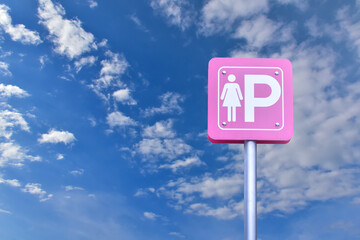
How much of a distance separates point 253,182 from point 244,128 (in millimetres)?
713

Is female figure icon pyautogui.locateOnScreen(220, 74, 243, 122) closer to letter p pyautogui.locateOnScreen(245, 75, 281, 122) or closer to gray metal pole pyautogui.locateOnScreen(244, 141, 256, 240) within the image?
letter p pyautogui.locateOnScreen(245, 75, 281, 122)

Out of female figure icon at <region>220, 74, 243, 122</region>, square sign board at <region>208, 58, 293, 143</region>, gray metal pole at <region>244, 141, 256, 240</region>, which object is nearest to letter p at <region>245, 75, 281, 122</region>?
square sign board at <region>208, 58, 293, 143</region>

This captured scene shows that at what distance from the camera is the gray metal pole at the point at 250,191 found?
4242 millimetres

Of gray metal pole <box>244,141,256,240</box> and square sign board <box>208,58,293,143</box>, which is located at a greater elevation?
square sign board <box>208,58,293,143</box>

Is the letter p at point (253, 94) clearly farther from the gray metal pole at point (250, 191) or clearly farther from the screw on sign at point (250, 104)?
the gray metal pole at point (250, 191)

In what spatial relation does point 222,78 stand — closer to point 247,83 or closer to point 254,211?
point 247,83

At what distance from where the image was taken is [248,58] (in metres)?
4.98

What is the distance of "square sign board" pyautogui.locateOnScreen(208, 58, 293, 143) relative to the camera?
468cm

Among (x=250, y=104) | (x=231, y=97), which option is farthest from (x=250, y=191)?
(x=231, y=97)

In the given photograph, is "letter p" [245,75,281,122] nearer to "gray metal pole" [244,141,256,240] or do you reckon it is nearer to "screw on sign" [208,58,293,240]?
"screw on sign" [208,58,293,240]

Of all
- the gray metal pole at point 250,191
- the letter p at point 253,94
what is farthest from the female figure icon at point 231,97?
the gray metal pole at point 250,191

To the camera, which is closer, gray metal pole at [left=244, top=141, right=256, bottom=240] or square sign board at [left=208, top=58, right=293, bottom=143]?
gray metal pole at [left=244, top=141, right=256, bottom=240]

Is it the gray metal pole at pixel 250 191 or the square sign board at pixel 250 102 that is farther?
the square sign board at pixel 250 102

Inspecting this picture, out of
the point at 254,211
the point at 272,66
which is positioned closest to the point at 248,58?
the point at 272,66
